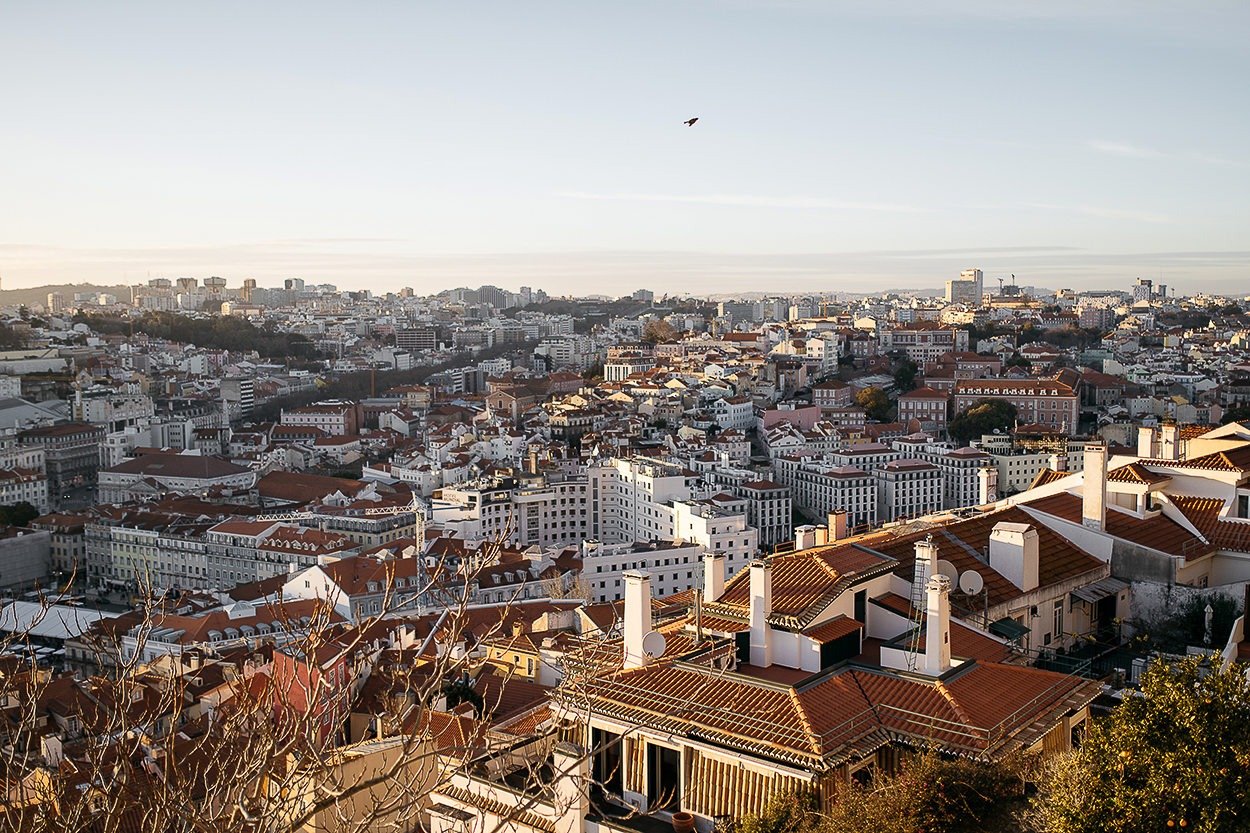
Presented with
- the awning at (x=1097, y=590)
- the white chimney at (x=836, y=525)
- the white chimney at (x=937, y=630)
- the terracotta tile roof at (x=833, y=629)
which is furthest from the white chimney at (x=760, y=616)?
the white chimney at (x=836, y=525)

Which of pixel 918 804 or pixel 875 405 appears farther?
pixel 875 405

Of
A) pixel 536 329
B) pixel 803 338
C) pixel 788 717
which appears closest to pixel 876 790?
pixel 788 717

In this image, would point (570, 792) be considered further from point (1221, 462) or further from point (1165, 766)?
point (1221, 462)

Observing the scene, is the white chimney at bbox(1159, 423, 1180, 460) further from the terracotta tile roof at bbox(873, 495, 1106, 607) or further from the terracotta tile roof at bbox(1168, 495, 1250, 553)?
the terracotta tile roof at bbox(873, 495, 1106, 607)

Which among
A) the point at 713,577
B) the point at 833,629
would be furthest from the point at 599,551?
the point at 833,629

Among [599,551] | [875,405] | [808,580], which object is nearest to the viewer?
[808,580]

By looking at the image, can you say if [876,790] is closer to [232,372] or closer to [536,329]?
[232,372]

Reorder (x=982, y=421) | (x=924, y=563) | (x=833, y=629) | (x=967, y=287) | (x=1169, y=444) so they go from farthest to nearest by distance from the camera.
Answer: (x=967, y=287) → (x=982, y=421) → (x=1169, y=444) → (x=924, y=563) → (x=833, y=629)

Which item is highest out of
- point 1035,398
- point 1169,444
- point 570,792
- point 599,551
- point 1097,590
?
point 1169,444
